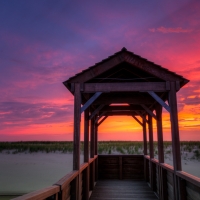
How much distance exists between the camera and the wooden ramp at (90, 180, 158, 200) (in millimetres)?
6801

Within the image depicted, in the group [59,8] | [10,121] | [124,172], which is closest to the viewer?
[59,8]

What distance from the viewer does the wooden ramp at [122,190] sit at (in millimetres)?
6801

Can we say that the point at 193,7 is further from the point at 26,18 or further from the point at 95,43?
the point at 26,18

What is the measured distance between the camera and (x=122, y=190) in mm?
7688

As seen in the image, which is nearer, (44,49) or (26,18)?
(26,18)

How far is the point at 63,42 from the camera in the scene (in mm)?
8633

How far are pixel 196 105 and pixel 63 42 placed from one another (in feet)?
21.1

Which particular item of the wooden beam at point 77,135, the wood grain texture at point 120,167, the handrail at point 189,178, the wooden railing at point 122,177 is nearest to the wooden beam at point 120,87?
the wooden beam at point 77,135

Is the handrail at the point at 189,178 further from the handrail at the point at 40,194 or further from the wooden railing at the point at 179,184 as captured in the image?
the handrail at the point at 40,194

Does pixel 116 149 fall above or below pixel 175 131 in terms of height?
below

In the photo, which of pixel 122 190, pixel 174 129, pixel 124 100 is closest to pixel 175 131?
pixel 174 129

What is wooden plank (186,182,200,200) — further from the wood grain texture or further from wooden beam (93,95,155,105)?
the wood grain texture

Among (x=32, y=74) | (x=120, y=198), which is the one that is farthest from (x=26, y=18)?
(x=120, y=198)

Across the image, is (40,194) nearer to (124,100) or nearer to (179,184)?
(179,184)
